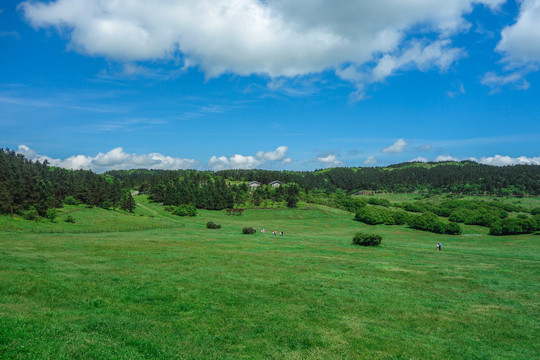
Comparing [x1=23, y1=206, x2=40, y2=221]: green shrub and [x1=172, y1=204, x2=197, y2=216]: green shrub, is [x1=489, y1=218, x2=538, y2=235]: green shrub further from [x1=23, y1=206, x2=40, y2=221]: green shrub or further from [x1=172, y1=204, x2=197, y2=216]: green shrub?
[x1=23, y1=206, x2=40, y2=221]: green shrub

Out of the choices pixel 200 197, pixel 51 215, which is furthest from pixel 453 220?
pixel 51 215

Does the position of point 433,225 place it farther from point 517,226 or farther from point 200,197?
point 200,197

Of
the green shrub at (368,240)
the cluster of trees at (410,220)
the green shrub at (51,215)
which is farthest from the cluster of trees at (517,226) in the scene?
the green shrub at (51,215)

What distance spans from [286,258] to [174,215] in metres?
94.0

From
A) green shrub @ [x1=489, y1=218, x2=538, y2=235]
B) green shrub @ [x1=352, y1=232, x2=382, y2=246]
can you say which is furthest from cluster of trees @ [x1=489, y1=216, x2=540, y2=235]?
green shrub @ [x1=352, y1=232, x2=382, y2=246]

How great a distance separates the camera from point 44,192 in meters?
79.2

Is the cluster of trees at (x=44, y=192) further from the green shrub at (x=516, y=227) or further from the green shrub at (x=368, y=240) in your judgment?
the green shrub at (x=516, y=227)

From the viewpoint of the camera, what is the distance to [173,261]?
3172 cm

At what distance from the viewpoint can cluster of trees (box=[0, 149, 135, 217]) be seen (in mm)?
71562

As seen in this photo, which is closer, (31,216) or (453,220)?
(31,216)

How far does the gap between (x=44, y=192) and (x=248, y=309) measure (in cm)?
8562

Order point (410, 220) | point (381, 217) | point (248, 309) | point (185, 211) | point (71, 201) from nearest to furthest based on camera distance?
point (248, 309), point (410, 220), point (71, 201), point (381, 217), point (185, 211)

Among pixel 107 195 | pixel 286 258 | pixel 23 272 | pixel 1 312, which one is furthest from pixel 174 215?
pixel 1 312

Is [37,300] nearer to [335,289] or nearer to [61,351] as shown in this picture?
[61,351]
